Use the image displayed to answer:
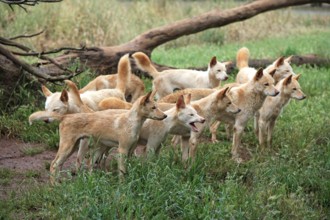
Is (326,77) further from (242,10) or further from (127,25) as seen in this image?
(127,25)

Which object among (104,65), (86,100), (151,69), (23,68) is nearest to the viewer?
(86,100)

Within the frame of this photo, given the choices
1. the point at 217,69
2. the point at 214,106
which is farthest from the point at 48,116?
the point at 217,69

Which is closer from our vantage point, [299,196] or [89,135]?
[299,196]

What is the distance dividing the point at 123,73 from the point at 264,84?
186 cm

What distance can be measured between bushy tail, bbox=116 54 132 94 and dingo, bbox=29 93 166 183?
184cm

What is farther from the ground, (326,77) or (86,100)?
(86,100)

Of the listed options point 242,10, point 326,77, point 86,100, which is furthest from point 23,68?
point 326,77

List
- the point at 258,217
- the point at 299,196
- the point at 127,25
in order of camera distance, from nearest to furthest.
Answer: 1. the point at 258,217
2. the point at 299,196
3. the point at 127,25

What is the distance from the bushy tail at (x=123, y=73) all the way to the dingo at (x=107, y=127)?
184cm

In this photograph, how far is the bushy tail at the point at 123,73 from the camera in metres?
9.05

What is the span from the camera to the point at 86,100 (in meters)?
8.72

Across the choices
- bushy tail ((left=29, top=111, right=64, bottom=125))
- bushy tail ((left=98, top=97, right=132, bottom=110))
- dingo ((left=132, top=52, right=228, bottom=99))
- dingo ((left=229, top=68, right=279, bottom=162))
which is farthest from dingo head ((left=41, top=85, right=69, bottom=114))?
dingo ((left=132, top=52, right=228, bottom=99))

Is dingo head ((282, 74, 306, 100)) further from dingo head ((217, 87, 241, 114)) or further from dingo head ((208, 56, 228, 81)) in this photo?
dingo head ((208, 56, 228, 81))

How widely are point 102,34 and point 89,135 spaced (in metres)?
10.7
